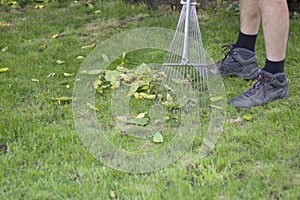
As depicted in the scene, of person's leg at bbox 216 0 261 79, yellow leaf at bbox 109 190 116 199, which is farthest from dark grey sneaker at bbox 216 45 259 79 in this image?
yellow leaf at bbox 109 190 116 199

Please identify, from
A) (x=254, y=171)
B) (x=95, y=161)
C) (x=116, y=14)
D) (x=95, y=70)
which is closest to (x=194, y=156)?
(x=254, y=171)

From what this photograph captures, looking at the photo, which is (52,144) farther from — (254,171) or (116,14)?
(116,14)

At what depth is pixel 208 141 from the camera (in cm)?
247

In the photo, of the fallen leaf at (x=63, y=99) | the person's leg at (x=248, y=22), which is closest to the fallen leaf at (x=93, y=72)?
the fallen leaf at (x=63, y=99)

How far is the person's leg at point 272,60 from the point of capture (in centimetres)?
280

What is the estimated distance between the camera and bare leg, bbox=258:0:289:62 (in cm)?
279

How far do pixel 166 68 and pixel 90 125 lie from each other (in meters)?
0.69

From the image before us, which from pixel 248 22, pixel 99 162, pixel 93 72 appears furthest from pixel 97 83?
pixel 248 22

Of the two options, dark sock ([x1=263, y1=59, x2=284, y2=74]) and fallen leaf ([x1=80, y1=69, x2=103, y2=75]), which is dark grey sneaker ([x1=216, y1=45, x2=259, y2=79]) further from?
fallen leaf ([x1=80, y1=69, x2=103, y2=75])

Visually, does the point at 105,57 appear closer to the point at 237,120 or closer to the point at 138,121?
the point at 138,121

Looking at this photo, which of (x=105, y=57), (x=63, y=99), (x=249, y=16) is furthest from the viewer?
(x=105, y=57)

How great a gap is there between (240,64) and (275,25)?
0.49 m

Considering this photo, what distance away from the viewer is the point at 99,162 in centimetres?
231

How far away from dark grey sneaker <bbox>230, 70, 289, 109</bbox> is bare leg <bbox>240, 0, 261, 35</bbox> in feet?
1.50
